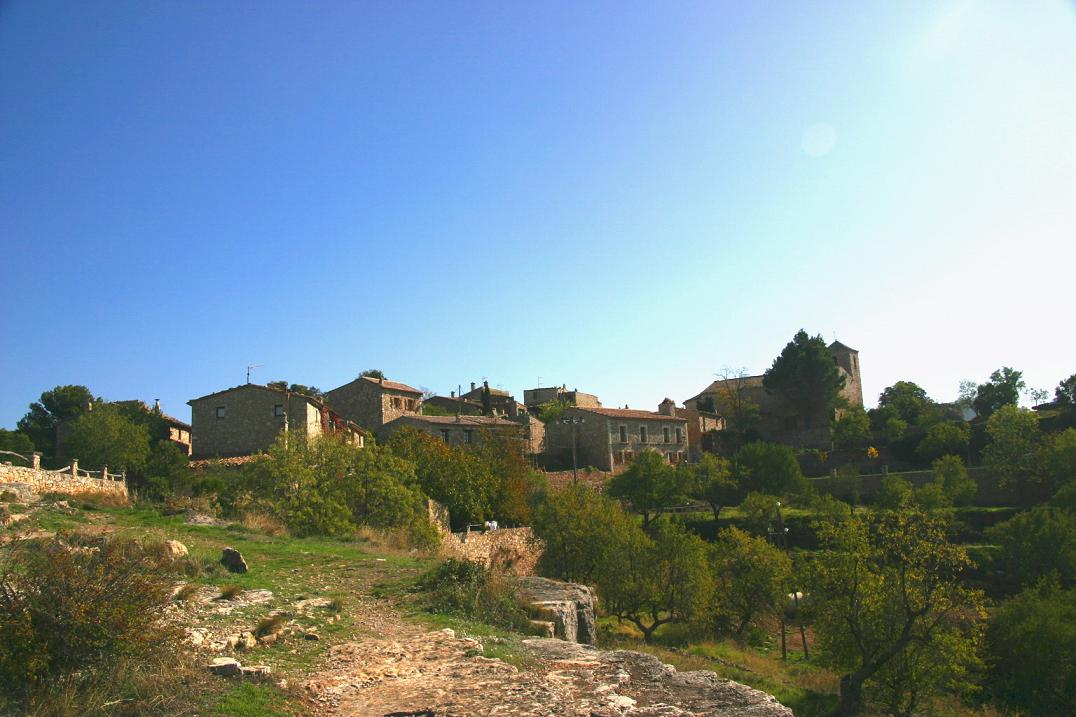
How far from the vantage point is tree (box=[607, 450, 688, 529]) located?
53.2m

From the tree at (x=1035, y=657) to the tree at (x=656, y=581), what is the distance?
37.7 feet

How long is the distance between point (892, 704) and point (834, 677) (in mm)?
4111

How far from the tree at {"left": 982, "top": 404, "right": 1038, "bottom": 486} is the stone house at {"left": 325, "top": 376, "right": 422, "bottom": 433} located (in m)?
41.9

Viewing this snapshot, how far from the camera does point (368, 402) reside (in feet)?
180

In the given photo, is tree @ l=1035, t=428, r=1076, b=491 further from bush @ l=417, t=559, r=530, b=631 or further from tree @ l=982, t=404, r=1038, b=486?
bush @ l=417, t=559, r=530, b=631

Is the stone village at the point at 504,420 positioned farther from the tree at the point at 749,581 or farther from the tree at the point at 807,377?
the tree at the point at 749,581

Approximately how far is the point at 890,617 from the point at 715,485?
32041mm

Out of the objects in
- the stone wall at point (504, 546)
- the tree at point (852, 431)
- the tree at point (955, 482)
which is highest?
the tree at point (852, 431)

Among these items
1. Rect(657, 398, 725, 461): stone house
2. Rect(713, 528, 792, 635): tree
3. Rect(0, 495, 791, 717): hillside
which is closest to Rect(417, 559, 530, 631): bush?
Rect(0, 495, 791, 717): hillside

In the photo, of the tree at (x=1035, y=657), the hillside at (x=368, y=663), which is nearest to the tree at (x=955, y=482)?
Answer: the tree at (x=1035, y=657)

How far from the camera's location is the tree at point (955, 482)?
51.3 meters

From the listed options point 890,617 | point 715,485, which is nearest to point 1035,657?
A: point 890,617

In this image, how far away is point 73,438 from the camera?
41094 millimetres

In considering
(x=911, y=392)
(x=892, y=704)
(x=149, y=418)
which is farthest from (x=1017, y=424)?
(x=149, y=418)
